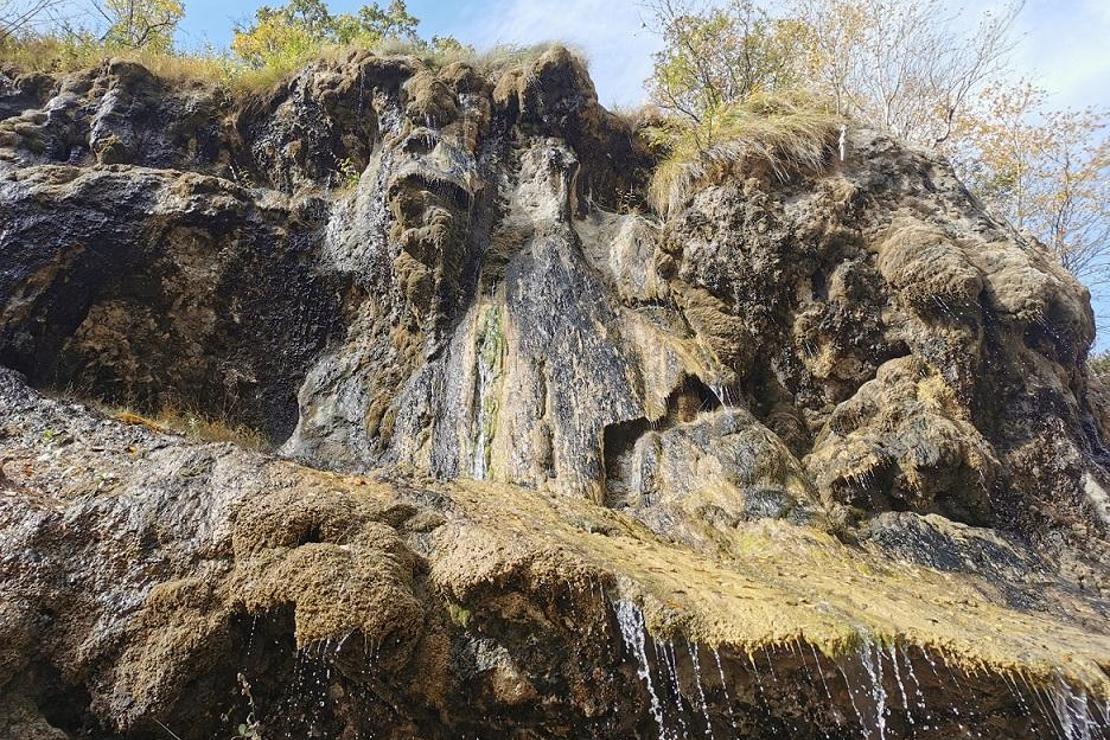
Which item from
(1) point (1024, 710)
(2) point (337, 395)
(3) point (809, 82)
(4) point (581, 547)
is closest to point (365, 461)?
(2) point (337, 395)

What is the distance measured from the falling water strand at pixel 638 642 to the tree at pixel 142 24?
13.2 metres

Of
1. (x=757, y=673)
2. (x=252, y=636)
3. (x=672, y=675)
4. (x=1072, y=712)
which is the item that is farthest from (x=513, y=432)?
(x=1072, y=712)

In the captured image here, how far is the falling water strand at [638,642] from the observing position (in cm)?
321

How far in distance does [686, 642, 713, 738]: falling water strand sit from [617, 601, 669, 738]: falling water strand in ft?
0.64

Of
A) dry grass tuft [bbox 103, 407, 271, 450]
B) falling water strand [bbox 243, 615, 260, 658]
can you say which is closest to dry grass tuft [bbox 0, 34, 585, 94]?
dry grass tuft [bbox 103, 407, 271, 450]

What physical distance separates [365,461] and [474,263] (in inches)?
112

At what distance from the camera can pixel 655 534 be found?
16.7 feet

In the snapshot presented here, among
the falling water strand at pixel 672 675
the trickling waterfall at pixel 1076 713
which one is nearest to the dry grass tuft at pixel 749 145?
the falling water strand at pixel 672 675

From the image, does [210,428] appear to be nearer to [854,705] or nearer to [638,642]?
[638,642]

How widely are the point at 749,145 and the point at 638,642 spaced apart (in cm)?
728

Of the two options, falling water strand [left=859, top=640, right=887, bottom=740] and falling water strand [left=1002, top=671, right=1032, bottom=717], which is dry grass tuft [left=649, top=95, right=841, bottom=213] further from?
falling water strand [left=1002, top=671, right=1032, bottom=717]

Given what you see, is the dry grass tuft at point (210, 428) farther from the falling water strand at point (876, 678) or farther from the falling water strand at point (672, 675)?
the falling water strand at point (876, 678)

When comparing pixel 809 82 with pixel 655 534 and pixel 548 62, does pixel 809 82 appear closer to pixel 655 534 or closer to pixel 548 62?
pixel 548 62

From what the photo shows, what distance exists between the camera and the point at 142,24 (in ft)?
41.5
